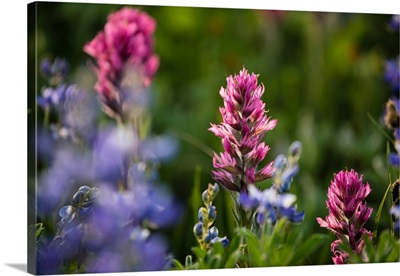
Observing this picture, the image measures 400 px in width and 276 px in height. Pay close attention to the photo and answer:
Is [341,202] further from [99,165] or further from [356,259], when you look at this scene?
[99,165]

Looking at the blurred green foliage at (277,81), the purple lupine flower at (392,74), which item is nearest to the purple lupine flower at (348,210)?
the blurred green foliage at (277,81)

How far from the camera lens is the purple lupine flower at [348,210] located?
16.2 feet

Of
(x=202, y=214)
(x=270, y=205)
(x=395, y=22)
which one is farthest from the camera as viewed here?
(x=395, y=22)

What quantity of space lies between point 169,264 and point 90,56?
955mm

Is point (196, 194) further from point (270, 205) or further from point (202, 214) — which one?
point (270, 205)

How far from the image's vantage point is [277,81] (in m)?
5.35

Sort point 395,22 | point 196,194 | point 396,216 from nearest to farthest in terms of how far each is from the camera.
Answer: point 196,194 → point 396,216 → point 395,22

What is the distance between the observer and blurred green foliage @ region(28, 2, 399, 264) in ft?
16.3

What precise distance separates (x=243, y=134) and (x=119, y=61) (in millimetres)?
613

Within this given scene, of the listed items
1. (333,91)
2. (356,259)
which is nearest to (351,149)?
(333,91)

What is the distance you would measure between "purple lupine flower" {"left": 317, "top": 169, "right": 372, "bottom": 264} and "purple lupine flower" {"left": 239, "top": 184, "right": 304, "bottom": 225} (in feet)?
0.87

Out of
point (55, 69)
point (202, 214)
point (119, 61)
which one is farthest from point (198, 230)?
point (55, 69)

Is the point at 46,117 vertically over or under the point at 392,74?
under

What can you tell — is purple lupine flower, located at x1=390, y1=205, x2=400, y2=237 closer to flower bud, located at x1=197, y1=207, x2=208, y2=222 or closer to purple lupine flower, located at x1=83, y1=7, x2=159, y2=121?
flower bud, located at x1=197, y1=207, x2=208, y2=222
